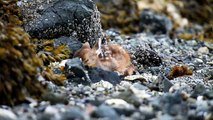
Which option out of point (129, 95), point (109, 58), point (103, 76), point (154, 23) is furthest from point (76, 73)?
point (154, 23)

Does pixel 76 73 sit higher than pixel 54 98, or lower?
higher

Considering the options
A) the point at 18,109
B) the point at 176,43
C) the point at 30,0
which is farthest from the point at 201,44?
the point at 18,109

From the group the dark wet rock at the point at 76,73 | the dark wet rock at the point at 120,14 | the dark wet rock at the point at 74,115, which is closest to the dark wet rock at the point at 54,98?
the dark wet rock at the point at 74,115

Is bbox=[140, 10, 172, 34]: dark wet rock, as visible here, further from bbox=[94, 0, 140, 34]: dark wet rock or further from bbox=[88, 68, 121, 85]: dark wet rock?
bbox=[88, 68, 121, 85]: dark wet rock

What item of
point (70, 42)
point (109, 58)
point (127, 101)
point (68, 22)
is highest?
point (68, 22)

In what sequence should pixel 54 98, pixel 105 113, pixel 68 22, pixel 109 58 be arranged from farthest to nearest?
pixel 68 22
pixel 109 58
pixel 54 98
pixel 105 113

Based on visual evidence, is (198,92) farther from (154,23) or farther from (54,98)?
(154,23)

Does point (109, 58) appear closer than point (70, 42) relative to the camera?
Yes

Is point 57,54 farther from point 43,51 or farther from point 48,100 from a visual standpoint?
point 48,100
